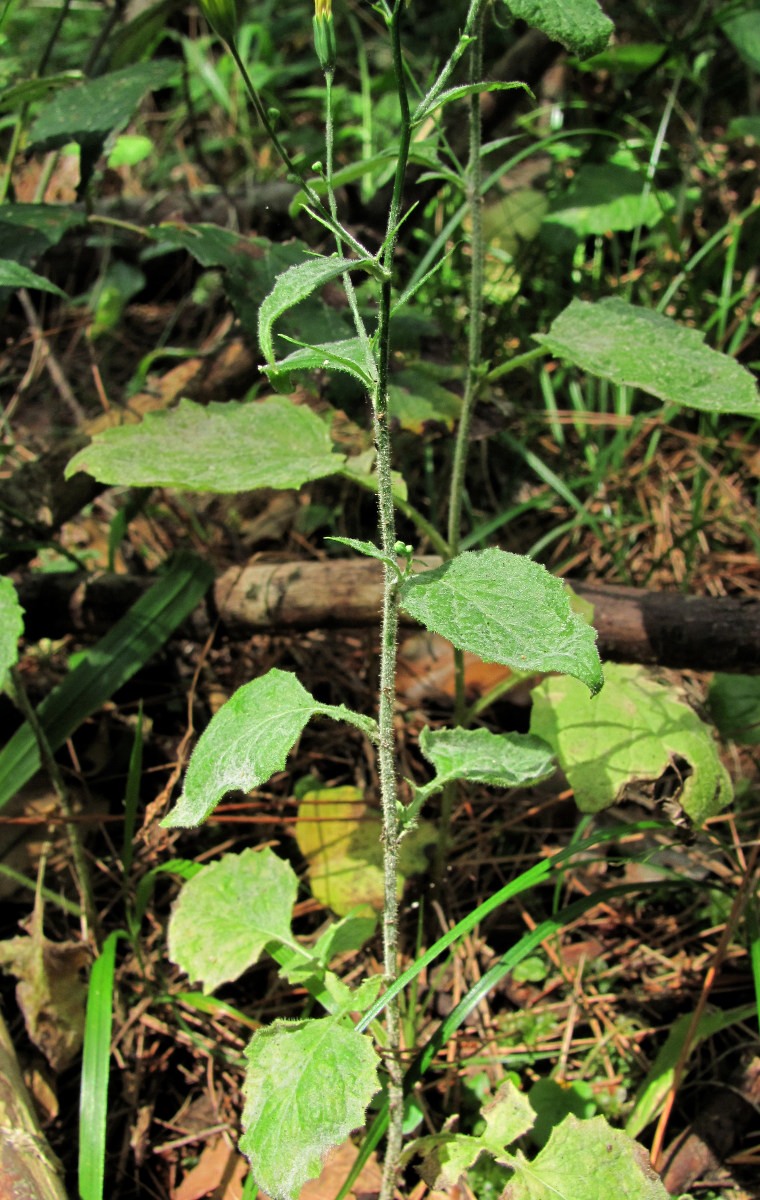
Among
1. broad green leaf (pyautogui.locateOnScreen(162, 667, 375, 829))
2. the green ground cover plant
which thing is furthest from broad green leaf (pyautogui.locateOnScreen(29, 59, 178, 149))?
broad green leaf (pyautogui.locateOnScreen(162, 667, 375, 829))

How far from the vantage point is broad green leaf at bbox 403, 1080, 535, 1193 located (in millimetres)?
1302

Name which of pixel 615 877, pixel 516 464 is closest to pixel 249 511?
pixel 516 464

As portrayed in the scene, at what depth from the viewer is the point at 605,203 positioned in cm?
252

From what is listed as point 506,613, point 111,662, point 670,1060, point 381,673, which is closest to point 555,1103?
point 670,1060

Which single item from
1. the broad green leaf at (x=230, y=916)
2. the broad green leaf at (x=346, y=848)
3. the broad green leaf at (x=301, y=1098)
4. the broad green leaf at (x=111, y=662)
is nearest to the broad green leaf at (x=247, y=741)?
the broad green leaf at (x=301, y=1098)

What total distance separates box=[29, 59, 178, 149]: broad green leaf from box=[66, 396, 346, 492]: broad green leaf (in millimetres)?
731

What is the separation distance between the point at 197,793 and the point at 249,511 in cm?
157

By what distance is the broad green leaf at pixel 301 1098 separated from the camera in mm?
1080

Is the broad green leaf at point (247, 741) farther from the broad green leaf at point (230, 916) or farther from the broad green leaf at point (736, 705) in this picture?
the broad green leaf at point (736, 705)

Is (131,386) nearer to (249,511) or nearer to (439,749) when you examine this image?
(249,511)

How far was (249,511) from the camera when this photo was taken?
2.63 metres

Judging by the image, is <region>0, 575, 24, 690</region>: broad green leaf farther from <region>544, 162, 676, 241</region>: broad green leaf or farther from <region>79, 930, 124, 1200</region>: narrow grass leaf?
<region>544, 162, 676, 241</region>: broad green leaf

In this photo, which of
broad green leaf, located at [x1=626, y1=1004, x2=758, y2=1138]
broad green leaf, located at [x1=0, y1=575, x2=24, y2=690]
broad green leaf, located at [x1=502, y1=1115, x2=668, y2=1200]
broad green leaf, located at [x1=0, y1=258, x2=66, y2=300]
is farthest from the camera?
broad green leaf, located at [x1=0, y1=258, x2=66, y2=300]

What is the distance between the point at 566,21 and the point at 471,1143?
153cm
